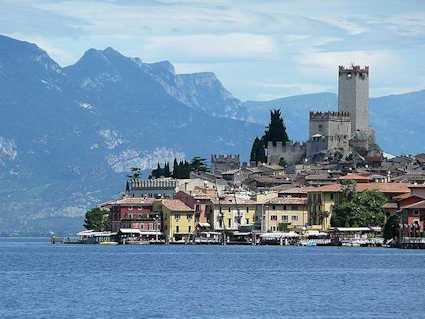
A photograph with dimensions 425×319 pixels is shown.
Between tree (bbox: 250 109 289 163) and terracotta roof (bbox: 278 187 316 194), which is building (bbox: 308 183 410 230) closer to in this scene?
terracotta roof (bbox: 278 187 316 194)

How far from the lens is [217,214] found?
519 feet

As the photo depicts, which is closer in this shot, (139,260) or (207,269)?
(207,269)

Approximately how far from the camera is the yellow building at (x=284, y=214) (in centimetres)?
15325

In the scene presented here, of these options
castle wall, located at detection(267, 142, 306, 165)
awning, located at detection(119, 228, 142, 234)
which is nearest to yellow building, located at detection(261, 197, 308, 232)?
awning, located at detection(119, 228, 142, 234)

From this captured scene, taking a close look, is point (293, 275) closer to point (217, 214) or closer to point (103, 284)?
point (103, 284)

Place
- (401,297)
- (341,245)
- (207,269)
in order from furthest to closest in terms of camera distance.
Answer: (341,245) < (207,269) < (401,297)

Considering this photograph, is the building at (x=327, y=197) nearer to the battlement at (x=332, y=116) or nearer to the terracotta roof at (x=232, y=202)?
the terracotta roof at (x=232, y=202)

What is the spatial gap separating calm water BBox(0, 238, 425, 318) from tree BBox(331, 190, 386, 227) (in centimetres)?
2331

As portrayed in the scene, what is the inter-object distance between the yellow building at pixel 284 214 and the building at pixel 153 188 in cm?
2204

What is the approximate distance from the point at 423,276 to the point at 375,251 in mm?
40866

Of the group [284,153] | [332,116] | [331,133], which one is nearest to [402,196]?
[331,133]

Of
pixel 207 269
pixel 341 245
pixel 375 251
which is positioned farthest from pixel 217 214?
pixel 207 269

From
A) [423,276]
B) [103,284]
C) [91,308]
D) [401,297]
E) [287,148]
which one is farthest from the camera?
[287,148]

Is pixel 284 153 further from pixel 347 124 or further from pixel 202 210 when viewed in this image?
pixel 202 210
